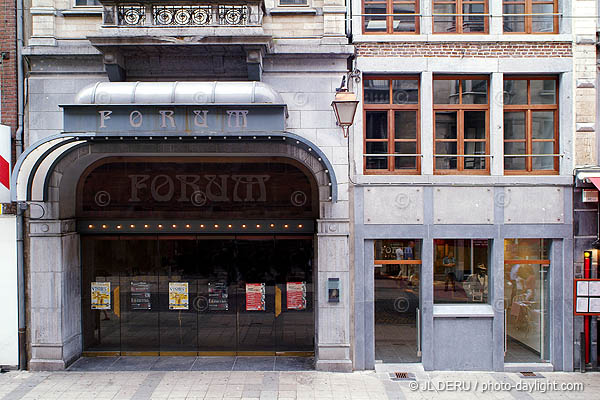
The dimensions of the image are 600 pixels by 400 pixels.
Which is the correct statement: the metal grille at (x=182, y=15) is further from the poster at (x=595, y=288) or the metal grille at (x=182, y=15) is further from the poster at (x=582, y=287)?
the poster at (x=595, y=288)

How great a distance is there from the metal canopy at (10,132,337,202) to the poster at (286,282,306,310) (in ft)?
8.37

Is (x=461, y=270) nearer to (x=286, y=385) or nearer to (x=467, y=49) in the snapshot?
(x=286, y=385)

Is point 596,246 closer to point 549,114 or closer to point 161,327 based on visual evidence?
point 549,114

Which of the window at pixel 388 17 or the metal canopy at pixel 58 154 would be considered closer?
the metal canopy at pixel 58 154

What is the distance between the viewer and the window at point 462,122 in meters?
9.55

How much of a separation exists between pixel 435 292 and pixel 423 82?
4752 millimetres

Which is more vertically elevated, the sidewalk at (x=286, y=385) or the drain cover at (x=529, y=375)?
the sidewalk at (x=286, y=385)

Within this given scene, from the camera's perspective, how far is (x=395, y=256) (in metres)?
9.51

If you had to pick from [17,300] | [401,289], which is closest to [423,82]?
[401,289]

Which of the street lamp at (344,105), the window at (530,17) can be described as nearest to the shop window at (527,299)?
the street lamp at (344,105)

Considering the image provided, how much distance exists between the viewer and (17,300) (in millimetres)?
9352

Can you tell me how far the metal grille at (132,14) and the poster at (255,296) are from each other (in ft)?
21.3

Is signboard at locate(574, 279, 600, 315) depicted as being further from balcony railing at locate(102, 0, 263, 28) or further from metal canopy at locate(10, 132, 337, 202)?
balcony railing at locate(102, 0, 263, 28)

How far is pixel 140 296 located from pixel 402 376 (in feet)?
21.4
